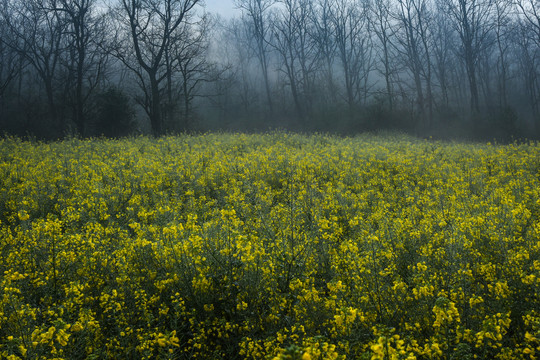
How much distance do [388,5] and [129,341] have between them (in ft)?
103

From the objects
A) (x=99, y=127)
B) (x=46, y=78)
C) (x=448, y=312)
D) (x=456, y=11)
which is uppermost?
(x=456, y=11)

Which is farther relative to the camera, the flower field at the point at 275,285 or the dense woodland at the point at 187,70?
the dense woodland at the point at 187,70

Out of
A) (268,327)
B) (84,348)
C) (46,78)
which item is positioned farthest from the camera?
(46,78)

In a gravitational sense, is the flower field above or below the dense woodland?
below

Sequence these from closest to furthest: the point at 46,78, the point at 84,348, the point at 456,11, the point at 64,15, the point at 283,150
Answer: the point at 84,348
the point at 283,150
the point at 64,15
the point at 46,78
the point at 456,11

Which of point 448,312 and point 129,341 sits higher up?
point 448,312

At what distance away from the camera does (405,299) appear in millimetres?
2879

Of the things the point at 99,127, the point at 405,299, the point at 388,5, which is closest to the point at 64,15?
the point at 99,127

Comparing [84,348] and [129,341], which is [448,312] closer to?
[129,341]

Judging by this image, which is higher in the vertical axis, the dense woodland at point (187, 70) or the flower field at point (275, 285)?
the dense woodland at point (187, 70)

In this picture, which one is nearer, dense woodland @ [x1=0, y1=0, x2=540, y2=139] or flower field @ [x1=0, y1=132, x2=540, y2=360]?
flower field @ [x1=0, y1=132, x2=540, y2=360]

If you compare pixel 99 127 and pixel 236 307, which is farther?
pixel 99 127

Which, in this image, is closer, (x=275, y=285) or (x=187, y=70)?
(x=275, y=285)

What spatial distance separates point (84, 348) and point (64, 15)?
24727mm
